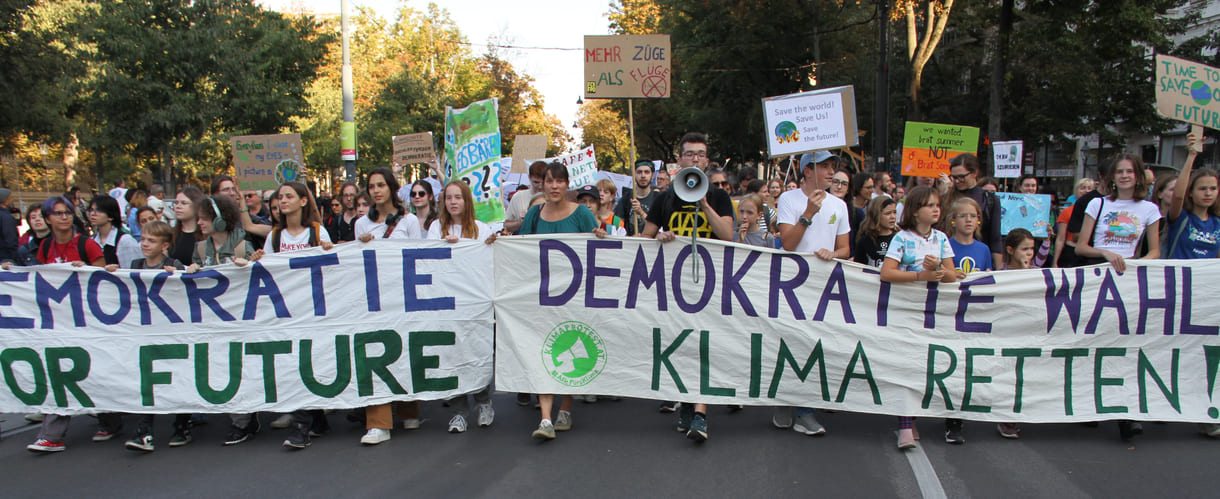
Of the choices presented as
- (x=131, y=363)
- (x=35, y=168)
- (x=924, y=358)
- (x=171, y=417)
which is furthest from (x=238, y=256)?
(x=35, y=168)

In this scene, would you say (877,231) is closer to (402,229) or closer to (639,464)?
(639,464)

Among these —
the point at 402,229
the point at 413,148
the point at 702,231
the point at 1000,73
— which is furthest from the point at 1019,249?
the point at 1000,73

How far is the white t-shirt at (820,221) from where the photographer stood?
209 inches

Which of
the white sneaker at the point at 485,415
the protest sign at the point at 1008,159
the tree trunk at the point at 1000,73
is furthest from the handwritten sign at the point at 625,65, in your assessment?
the tree trunk at the point at 1000,73

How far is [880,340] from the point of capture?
5.00 meters

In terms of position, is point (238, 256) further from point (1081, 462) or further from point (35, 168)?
point (35, 168)

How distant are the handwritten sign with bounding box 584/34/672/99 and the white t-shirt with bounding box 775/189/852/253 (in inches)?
79.4

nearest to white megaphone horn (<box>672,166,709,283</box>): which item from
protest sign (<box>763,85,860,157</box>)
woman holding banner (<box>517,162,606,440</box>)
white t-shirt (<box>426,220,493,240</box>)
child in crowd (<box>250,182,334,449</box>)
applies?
woman holding banner (<box>517,162,606,440</box>)

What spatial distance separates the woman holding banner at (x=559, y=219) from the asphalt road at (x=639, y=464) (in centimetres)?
17

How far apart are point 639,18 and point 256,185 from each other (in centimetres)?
3596

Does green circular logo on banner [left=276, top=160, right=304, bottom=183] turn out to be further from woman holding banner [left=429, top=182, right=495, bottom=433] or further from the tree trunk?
the tree trunk

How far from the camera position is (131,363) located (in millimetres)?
5102

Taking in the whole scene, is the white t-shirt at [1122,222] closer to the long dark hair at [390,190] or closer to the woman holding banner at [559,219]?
the woman holding banner at [559,219]

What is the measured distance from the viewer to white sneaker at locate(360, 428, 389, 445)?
16.3 ft
